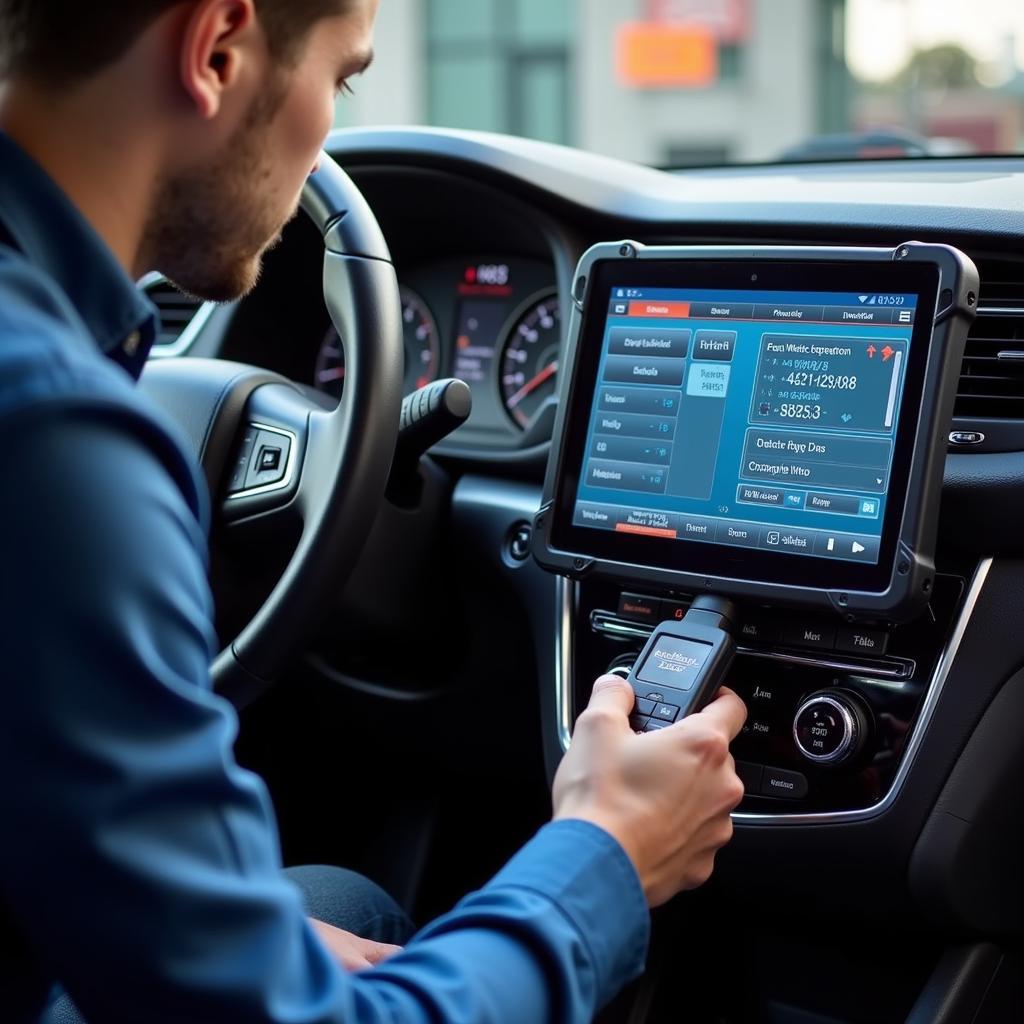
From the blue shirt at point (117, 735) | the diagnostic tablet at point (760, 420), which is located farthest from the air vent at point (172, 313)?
the blue shirt at point (117, 735)

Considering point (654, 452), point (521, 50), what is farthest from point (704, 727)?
point (521, 50)

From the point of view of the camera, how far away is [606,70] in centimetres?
1140

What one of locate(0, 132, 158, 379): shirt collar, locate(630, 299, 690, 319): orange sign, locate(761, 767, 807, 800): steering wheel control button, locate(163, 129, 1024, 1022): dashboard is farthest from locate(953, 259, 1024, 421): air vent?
locate(0, 132, 158, 379): shirt collar

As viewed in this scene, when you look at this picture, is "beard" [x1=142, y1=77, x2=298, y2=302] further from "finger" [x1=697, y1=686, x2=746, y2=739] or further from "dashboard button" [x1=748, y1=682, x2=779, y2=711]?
"dashboard button" [x1=748, y1=682, x2=779, y2=711]

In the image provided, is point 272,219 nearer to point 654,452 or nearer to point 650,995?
point 654,452

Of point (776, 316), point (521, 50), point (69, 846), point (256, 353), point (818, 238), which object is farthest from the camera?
point (521, 50)

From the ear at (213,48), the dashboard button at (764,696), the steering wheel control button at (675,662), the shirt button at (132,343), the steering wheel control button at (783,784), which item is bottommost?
the steering wheel control button at (783,784)

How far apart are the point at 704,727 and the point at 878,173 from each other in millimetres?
1170

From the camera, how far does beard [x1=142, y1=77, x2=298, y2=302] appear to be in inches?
31.4

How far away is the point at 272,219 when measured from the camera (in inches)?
34.0

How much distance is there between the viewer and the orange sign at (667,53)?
11.3 m

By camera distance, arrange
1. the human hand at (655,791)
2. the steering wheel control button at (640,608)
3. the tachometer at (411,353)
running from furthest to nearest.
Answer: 1. the tachometer at (411,353)
2. the steering wheel control button at (640,608)
3. the human hand at (655,791)

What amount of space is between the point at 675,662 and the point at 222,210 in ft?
1.76

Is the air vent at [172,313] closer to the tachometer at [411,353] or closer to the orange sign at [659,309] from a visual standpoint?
the tachometer at [411,353]
